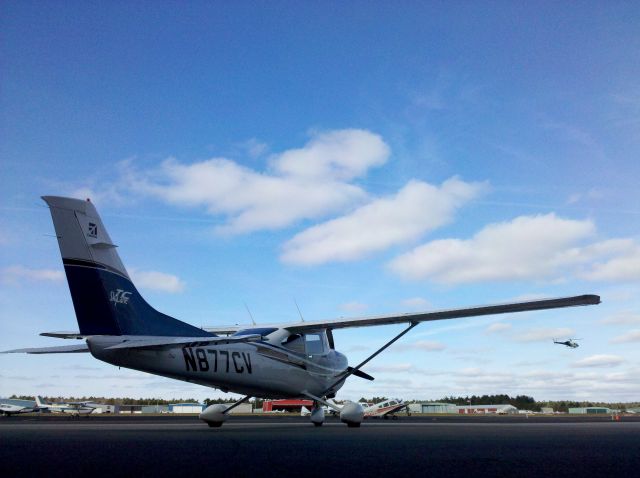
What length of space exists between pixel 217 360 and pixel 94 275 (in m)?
3.87

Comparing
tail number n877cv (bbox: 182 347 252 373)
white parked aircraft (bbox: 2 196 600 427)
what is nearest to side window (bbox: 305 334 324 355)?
white parked aircraft (bbox: 2 196 600 427)

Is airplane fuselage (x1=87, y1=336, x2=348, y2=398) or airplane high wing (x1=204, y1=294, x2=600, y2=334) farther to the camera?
airplane high wing (x1=204, y1=294, x2=600, y2=334)

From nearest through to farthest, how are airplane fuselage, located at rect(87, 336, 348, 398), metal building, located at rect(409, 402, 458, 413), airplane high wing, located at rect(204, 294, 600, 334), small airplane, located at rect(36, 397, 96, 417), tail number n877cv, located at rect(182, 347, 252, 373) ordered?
airplane fuselage, located at rect(87, 336, 348, 398)
tail number n877cv, located at rect(182, 347, 252, 373)
airplane high wing, located at rect(204, 294, 600, 334)
small airplane, located at rect(36, 397, 96, 417)
metal building, located at rect(409, 402, 458, 413)

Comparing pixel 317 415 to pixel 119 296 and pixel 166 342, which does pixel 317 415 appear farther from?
pixel 119 296

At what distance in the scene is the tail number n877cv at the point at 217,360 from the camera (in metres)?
13.5

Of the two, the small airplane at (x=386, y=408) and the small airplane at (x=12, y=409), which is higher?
the small airplane at (x=12, y=409)

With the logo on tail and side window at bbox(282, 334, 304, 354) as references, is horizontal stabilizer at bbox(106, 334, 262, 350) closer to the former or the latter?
the logo on tail

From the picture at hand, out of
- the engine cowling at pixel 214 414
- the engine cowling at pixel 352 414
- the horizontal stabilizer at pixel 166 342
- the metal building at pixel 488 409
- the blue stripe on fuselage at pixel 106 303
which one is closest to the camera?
the horizontal stabilizer at pixel 166 342

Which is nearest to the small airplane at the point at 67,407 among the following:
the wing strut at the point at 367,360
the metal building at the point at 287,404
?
the metal building at the point at 287,404

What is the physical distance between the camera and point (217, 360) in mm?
14312

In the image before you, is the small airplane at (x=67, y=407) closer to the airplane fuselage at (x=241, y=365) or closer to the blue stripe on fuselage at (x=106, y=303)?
the airplane fuselage at (x=241, y=365)

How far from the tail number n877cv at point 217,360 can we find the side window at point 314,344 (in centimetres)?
300

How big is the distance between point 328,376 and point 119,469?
14416 mm

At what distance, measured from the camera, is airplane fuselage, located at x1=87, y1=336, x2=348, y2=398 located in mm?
12391
